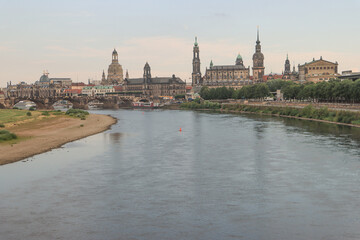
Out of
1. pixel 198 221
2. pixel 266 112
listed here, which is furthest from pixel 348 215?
pixel 266 112

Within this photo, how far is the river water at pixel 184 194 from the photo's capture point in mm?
24016

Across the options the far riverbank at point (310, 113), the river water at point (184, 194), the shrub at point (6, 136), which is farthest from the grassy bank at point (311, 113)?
the shrub at point (6, 136)

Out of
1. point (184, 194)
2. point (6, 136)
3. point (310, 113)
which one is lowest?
point (184, 194)

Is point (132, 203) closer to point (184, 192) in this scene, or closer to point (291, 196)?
point (184, 192)

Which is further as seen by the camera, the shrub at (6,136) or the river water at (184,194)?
the shrub at (6,136)

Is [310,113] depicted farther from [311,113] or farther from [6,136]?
[6,136]

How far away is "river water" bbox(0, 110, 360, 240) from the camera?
78.8 feet

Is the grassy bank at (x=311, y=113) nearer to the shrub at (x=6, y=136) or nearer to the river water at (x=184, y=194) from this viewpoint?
the river water at (x=184, y=194)

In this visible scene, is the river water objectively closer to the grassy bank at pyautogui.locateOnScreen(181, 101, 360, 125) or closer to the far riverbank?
the far riverbank

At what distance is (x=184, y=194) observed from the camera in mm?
31328

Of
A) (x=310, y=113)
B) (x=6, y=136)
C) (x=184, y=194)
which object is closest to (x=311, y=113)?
(x=310, y=113)

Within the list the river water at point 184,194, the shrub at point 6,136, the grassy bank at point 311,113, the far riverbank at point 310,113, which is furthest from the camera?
the grassy bank at point 311,113

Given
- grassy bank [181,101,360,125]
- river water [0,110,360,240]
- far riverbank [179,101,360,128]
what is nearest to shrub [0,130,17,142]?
river water [0,110,360,240]

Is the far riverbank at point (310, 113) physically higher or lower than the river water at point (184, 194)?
higher
